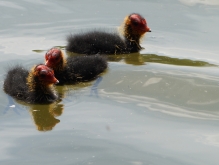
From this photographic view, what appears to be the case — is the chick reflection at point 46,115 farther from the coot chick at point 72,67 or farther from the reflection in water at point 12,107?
the coot chick at point 72,67

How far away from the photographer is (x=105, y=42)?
8.02m

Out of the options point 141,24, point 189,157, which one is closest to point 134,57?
point 141,24

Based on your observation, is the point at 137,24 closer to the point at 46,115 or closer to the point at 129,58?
the point at 129,58

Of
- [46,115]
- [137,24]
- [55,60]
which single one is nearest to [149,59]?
[137,24]

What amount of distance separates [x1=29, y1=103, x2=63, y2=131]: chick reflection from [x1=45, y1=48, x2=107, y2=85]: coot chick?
619mm

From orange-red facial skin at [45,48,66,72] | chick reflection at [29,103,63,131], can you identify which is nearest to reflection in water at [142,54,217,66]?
orange-red facial skin at [45,48,66,72]

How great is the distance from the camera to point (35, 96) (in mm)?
6512

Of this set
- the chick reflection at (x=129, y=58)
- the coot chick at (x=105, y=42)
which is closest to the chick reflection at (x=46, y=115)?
the chick reflection at (x=129, y=58)

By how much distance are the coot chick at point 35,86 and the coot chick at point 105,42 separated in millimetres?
1402

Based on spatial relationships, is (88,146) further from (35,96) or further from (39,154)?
(35,96)

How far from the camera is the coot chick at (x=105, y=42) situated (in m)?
7.97

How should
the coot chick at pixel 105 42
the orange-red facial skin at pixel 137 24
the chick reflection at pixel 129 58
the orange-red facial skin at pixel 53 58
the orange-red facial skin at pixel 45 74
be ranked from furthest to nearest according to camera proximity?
the orange-red facial skin at pixel 137 24 < the coot chick at pixel 105 42 < the chick reflection at pixel 129 58 < the orange-red facial skin at pixel 53 58 < the orange-red facial skin at pixel 45 74

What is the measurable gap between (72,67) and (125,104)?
106cm

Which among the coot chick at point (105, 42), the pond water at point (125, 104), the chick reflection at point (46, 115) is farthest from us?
the coot chick at point (105, 42)
